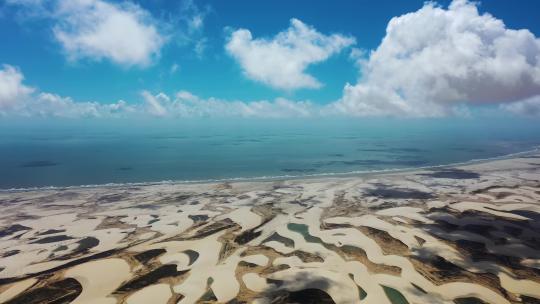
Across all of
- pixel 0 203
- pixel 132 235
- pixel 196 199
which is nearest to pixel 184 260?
pixel 132 235

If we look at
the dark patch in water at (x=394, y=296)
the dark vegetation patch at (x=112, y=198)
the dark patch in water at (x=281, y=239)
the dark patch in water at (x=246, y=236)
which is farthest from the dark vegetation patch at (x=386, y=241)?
the dark vegetation patch at (x=112, y=198)

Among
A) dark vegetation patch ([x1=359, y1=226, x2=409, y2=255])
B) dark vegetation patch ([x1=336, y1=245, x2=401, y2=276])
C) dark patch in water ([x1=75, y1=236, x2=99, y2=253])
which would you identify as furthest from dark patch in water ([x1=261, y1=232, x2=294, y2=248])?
dark patch in water ([x1=75, y1=236, x2=99, y2=253])

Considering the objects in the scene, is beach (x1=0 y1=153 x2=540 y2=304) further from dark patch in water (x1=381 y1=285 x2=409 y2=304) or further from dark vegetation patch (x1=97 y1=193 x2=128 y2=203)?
dark vegetation patch (x1=97 y1=193 x2=128 y2=203)

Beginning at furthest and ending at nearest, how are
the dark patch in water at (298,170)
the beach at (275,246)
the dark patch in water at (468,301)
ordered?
the dark patch in water at (298,170)
the beach at (275,246)
the dark patch in water at (468,301)

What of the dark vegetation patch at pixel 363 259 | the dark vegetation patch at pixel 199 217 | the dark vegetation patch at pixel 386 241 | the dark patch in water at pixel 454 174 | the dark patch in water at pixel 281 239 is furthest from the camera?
the dark patch in water at pixel 454 174

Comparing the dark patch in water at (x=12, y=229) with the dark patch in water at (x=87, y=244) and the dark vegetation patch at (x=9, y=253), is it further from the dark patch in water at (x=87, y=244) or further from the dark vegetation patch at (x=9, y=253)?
the dark patch in water at (x=87, y=244)

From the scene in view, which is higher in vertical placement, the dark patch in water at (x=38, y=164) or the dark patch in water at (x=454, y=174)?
the dark patch in water at (x=38, y=164)

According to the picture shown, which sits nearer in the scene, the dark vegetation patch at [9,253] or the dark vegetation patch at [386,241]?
the dark vegetation patch at [386,241]

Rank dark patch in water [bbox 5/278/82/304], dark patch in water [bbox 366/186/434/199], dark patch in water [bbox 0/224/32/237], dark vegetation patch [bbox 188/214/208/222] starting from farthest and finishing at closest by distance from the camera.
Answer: dark patch in water [bbox 366/186/434/199] → dark vegetation patch [bbox 188/214/208/222] → dark patch in water [bbox 0/224/32/237] → dark patch in water [bbox 5/278/82/304]
